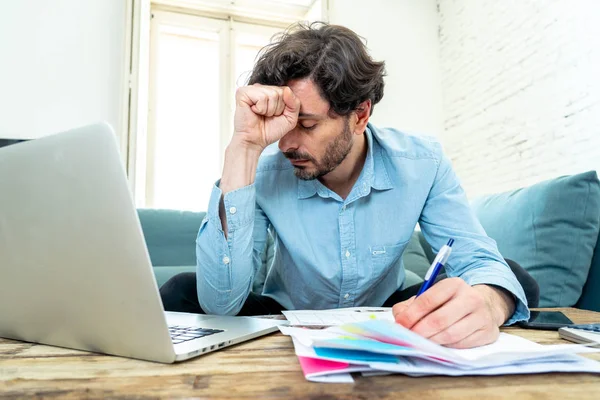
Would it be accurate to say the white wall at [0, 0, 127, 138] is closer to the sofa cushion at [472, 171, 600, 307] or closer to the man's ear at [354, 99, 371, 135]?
the man's ear at [354, 99, 371, 135]

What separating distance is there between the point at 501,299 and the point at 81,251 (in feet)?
2.15

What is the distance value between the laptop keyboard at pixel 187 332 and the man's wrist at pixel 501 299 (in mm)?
442

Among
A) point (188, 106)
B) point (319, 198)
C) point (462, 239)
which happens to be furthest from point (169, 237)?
point (188, 106)

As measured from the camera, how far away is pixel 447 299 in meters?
0.59

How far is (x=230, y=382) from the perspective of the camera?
1.33 ft

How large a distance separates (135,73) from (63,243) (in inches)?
113

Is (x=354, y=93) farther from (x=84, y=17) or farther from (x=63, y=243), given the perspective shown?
(x=84, y=17)

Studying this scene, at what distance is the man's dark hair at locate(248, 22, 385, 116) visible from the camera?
113cm

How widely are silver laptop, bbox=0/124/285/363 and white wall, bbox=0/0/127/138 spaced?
2715 mm

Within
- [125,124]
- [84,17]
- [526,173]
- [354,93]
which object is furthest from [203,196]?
[354,93]

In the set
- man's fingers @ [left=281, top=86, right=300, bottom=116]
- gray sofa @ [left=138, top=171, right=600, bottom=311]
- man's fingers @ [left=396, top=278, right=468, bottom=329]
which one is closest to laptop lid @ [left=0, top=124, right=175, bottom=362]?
man's fingers @ [left=396, top=278, right=468, bottom=329]

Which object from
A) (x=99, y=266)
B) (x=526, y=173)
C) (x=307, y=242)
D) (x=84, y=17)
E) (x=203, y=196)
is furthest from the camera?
(x=203, y=196)

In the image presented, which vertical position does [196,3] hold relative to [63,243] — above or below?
above

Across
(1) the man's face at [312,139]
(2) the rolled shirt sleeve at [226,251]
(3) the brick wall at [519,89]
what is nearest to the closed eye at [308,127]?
(1) the man's face at [312,139]
